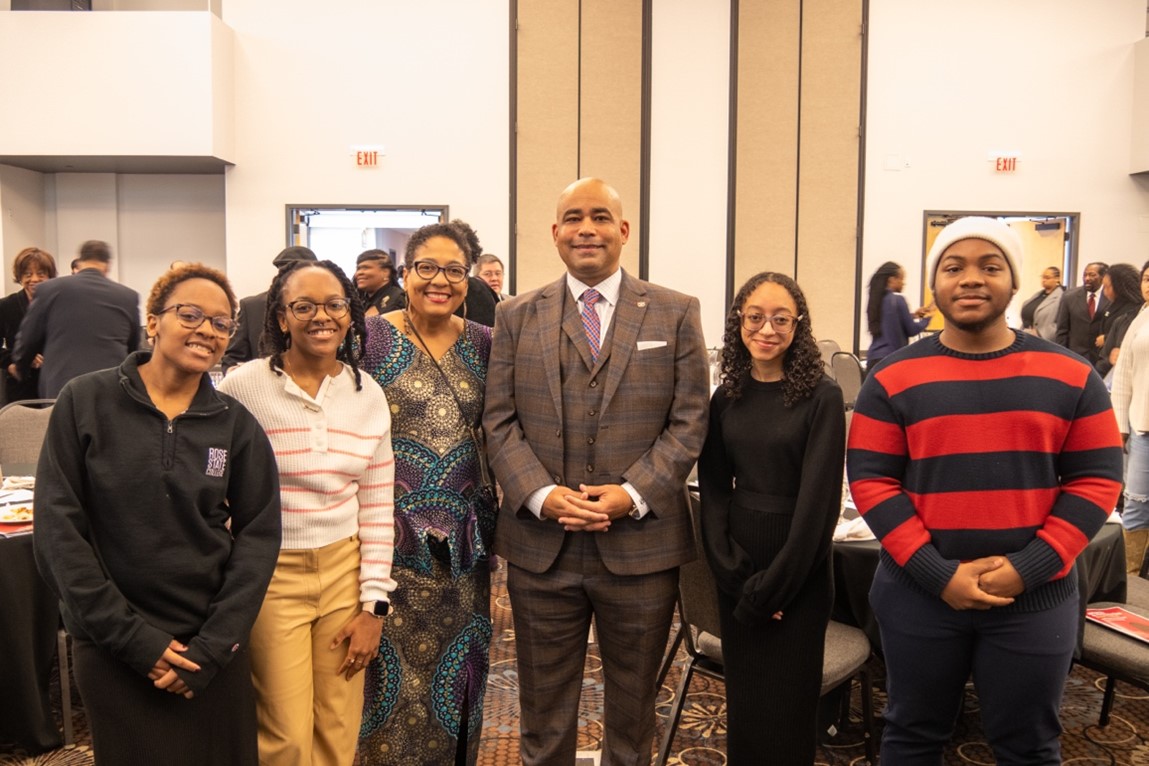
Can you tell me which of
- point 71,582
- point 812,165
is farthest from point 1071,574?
point 812,165

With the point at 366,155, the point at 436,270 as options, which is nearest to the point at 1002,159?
the point at 366,155

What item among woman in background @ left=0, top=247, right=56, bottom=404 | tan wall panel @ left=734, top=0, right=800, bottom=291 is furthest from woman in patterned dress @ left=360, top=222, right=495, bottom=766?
tan wall panel @ left=734, top=0, right=800, bottom=291

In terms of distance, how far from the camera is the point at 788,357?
2.22 metres

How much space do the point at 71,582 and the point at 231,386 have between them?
1.81 ft

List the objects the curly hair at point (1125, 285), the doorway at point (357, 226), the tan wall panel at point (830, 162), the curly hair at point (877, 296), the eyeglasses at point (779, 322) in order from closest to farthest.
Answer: the eyeglasses at point (779, 322) < the curly hair at point (1125, 285) < the curly hair at point (877, 296) < the doorway at point (357, 226) < the tan wall panel at point (830, 162)

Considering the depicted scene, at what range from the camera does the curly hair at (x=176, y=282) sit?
6.22 feet

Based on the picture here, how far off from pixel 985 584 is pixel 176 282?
1808 millimetres

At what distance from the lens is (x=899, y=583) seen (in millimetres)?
1972

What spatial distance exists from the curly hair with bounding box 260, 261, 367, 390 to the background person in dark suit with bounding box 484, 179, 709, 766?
0.35 m

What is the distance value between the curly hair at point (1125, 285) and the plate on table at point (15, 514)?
6033mm

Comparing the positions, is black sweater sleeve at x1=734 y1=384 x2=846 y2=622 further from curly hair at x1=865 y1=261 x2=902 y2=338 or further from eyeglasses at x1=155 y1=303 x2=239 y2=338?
curly hair at x1=865 y1=261 x2=902 y2=338

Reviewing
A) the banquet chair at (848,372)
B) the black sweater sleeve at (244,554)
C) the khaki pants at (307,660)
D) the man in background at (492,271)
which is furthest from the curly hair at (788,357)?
the banquet chair at (848,372)

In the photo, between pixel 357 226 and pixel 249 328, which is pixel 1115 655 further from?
pixel 357 226

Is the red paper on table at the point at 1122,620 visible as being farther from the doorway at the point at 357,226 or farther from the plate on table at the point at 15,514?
the doorway at the point at 357,226
